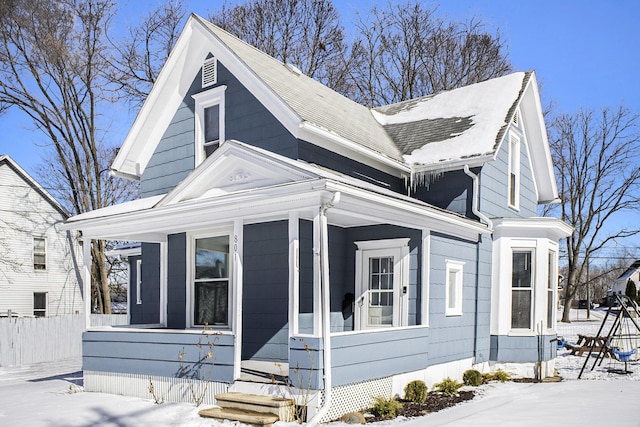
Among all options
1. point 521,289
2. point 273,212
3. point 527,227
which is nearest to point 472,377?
point 521,289

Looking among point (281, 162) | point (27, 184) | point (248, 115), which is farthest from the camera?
point (27, 184)

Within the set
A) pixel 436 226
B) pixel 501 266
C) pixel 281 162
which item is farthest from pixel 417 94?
pixel 281 162

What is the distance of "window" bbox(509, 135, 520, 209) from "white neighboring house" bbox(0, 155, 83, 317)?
17.8 metres

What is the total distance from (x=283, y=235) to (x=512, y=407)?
4.26 metres

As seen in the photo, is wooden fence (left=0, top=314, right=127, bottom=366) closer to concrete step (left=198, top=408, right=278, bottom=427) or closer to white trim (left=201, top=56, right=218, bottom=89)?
white trim (left=201, top=56, right=218, bottom=89)

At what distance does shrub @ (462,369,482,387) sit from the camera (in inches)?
412

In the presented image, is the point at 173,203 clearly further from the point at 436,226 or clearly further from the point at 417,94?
the point at 417,94

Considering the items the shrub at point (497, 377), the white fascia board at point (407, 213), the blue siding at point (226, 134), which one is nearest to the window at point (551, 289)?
the shrub at point (497, 377)

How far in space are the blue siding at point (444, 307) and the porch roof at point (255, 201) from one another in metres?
0.39

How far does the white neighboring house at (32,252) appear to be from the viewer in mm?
23688

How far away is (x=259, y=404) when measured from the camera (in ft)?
23.8

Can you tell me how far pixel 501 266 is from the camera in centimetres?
1160

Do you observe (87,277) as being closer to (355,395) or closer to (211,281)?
(211,281)

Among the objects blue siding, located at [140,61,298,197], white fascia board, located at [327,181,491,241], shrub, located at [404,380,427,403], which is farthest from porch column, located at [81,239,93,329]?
shrub, located at [404,380,427,403]
